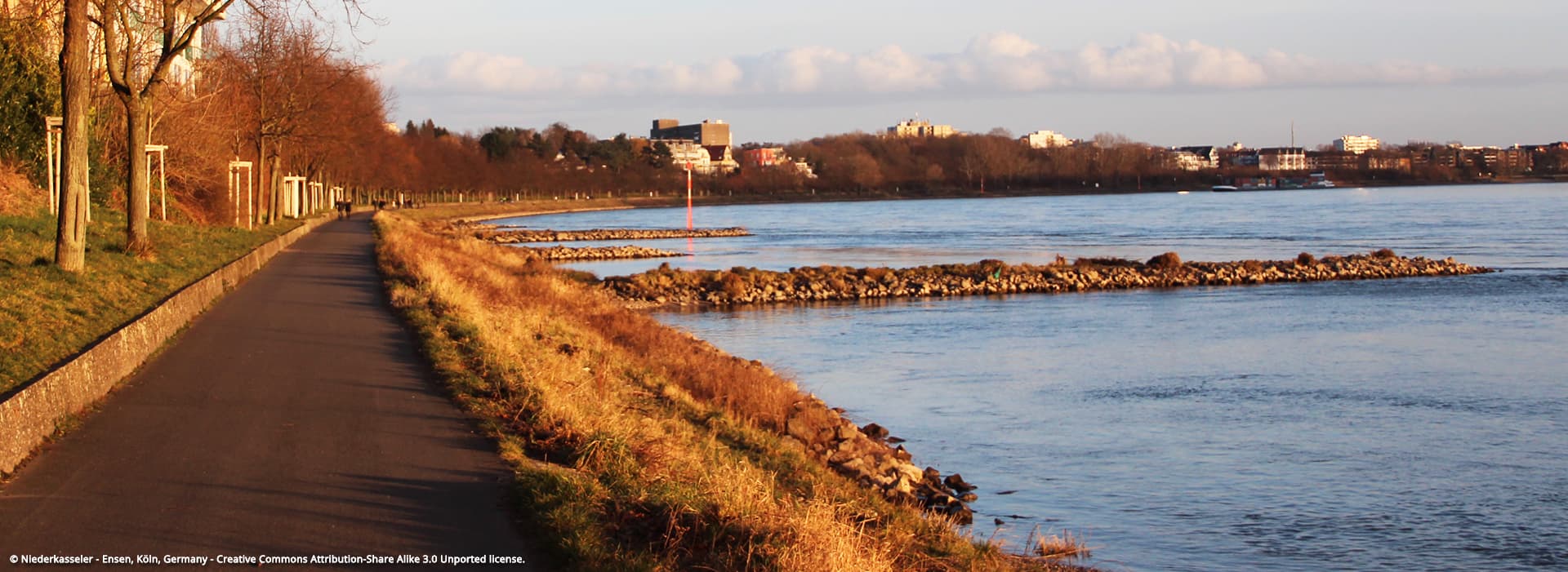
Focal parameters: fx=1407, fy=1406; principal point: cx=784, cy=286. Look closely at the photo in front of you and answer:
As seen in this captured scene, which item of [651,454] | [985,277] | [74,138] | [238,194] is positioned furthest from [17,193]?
[985,277]

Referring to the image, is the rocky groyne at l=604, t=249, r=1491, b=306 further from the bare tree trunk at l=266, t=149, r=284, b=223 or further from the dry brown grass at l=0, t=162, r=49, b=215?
the dry brown grass at l=0, t=162, r=49, b=215

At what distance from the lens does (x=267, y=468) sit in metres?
9.74

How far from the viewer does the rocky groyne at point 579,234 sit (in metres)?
78.9

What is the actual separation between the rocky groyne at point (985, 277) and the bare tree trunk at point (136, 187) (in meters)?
17.8

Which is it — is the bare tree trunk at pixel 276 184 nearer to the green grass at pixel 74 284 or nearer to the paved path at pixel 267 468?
the green grass at pixel 74 284

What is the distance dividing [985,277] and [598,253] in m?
24.3

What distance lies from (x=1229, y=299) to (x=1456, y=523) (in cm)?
2893

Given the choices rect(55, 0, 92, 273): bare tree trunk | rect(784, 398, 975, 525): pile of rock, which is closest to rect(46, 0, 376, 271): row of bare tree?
rect(55, 0, 92, 273): bare tree trunk

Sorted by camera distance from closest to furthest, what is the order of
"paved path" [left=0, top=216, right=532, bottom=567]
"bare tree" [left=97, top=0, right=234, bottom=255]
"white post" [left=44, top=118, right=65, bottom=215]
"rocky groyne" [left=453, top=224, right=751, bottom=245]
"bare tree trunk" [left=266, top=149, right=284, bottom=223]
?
"paved path" [left=0, top=216, right=532, bottom=567], "bare tree" [left=97, top=0, right=234, bottom=255], "white post" [left=44, top=118, right=65, bottom=215], "bare tree trunk" [left=266, top=149, right=284, bottom=223], "rocky groyne" [left=453, top=224, right=751, bottom=245]

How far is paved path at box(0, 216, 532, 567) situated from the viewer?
26.1 feet

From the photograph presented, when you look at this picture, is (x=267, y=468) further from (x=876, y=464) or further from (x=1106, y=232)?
(x=1106, y=232)

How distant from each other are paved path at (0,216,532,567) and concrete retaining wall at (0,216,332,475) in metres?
0.17

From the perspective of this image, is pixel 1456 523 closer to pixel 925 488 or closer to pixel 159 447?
pixel 925 488

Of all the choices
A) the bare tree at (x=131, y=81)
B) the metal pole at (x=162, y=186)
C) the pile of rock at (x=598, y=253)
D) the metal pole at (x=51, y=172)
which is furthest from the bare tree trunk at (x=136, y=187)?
the pile of rock at (x=598, y=253)
